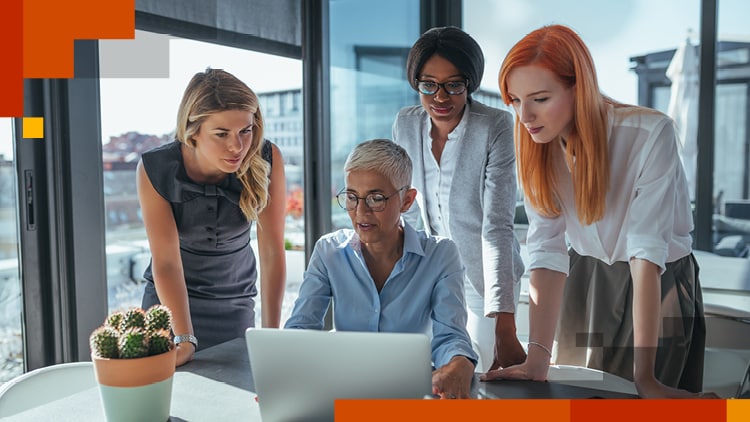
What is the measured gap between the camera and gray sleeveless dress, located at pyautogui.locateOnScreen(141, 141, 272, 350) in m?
1.70

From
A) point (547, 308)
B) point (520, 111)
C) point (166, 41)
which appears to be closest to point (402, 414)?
point (547, 308)

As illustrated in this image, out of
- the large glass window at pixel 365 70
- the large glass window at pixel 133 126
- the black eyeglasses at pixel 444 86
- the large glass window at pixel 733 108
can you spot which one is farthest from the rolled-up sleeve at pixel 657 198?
the large glass window at pixel 733 108

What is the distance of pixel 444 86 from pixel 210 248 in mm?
796

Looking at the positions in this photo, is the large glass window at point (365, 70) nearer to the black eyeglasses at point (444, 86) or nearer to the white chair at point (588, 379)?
the black eyeglasses at point (444, 86)

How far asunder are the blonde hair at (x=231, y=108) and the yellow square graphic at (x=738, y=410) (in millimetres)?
1185

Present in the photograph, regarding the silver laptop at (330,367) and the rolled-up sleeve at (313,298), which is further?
the rolled-up sleeve at (313,298)

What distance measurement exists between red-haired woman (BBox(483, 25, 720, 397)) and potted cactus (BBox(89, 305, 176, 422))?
65cm

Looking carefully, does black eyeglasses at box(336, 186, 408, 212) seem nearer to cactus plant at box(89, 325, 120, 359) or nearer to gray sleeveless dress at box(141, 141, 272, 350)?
gray sleeveless dress at box(141, 141, 272, 350)

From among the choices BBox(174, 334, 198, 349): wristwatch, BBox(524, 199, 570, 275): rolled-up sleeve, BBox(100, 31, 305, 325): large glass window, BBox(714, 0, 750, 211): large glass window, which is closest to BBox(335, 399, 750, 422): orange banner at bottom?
BBox(524, 199, 570, 275): rolled-up sleeve

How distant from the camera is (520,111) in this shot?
4.85ft

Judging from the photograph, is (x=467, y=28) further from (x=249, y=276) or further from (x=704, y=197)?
(x=249, y=276)

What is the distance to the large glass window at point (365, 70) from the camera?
3553mm

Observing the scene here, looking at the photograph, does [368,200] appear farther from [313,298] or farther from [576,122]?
[576,122]

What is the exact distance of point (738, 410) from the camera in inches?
49.3
